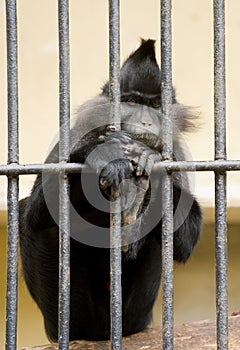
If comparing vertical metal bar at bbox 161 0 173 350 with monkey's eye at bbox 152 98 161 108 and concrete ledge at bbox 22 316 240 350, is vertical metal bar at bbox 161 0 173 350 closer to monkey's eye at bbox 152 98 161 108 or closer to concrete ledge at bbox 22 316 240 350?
concrete ledge at bbox 22 316 240 350

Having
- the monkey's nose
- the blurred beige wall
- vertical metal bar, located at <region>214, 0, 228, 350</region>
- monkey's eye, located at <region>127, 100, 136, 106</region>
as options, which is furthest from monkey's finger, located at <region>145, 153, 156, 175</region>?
the blurred beige wall

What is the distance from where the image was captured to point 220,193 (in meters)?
2.36

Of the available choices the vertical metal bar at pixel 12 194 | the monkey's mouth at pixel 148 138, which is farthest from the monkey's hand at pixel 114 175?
the monkey's mouth at pixel 148 138

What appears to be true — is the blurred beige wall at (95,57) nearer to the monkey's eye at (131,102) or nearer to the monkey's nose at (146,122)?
the monkey's eye at (131,102)

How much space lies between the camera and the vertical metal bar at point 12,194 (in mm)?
2367

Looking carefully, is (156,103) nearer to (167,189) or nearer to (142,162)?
(142,162)

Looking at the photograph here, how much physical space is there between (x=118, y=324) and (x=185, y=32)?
297 cm

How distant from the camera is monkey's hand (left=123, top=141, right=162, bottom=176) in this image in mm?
2541

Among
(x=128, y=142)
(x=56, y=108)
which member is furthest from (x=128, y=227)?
(x=56, y=108)

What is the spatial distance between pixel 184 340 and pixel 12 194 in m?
0.82

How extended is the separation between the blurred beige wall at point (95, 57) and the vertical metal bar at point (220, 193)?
246cm

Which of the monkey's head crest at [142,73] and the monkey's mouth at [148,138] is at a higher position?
the monkey's head crest at [142,73]

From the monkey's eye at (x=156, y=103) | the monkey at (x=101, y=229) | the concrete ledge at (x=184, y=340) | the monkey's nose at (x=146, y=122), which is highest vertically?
the monkey's eye at (x=156, y=103)

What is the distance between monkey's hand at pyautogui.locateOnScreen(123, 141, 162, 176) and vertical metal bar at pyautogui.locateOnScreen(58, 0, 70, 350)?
0.85 feet
